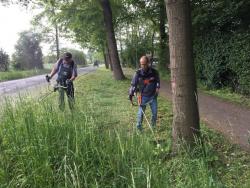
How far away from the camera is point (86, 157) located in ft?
11.9

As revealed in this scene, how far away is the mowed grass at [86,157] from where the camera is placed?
319 centimetres

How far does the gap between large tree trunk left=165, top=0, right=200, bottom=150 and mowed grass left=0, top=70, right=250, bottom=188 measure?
2.07ft

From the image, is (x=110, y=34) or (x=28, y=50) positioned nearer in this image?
(x=110, y=34)

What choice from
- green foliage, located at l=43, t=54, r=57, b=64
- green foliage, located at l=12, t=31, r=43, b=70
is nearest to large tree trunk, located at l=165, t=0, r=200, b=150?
green foliage, located at l=12, t=31, r=43, b=70

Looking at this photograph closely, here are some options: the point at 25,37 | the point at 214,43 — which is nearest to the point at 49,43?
the point at 25,37

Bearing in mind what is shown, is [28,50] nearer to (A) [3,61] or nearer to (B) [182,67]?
(A) [3,61]

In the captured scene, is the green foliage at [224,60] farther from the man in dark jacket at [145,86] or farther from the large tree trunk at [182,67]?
the large tree trunk at [182,67]

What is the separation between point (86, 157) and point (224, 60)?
1039cm

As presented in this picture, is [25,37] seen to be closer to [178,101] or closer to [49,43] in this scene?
[49,43]

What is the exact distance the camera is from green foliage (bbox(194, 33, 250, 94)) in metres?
10.9

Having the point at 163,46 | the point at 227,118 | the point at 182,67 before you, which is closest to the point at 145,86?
the point at 182,67

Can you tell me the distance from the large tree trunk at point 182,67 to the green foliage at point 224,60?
6.48 m

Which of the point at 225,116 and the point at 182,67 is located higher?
the point at 182,67

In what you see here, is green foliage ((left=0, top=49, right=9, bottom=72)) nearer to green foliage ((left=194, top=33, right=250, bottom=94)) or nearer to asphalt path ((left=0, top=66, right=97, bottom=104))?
asphalt path ((left=0, top=66, right=97, bottom=104))
